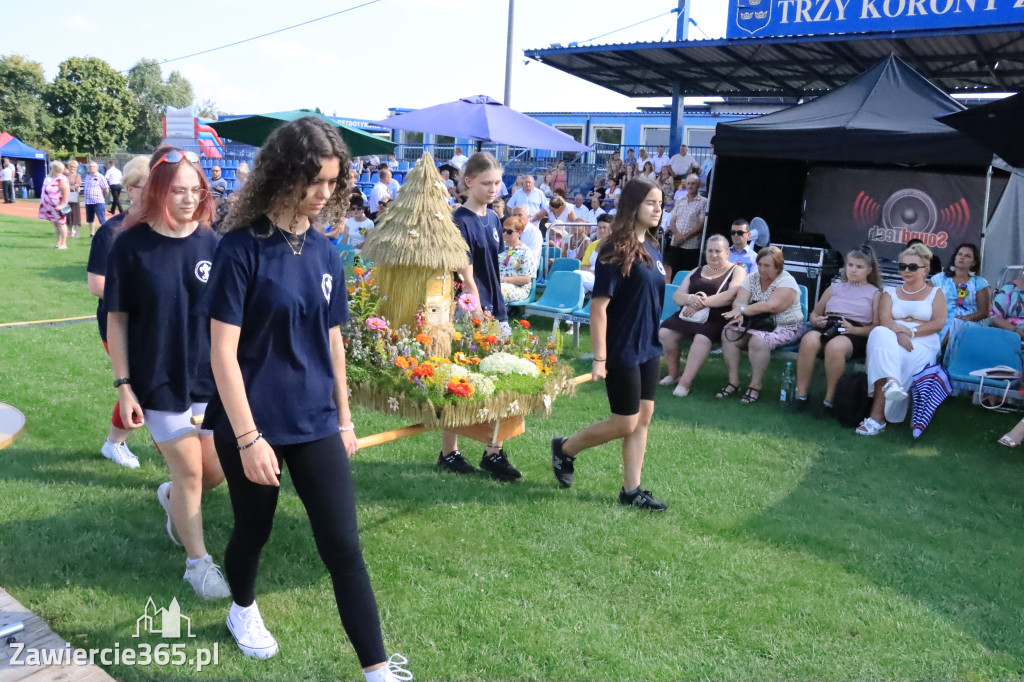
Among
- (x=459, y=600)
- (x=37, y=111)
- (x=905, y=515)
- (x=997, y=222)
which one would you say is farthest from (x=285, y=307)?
(x=37, y=111)

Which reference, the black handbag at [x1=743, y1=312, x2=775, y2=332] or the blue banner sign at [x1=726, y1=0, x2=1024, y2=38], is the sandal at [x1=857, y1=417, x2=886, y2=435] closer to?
the black handbag at [x1=743, y1=312, x2=775, y2=332]

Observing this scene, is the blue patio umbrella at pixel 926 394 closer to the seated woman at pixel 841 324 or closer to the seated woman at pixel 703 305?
the seated woman at pixel 841 324

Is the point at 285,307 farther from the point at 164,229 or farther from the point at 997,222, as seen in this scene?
the point at 997,222

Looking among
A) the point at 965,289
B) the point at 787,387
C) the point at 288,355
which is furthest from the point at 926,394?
the point at 288,355

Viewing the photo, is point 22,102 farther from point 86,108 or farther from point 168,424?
point 168,424

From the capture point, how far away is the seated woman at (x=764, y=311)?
301 inches

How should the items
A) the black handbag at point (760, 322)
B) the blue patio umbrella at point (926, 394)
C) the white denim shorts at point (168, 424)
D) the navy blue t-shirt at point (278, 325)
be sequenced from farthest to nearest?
the black handbag at point (760, 322) < the blue patio umbrella at point (926, 394) < the white denim shorts at point (168, 424) < the navy blue t-shirt at point (278, 325)

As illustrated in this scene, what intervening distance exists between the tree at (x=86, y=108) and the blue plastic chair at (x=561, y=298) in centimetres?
4825

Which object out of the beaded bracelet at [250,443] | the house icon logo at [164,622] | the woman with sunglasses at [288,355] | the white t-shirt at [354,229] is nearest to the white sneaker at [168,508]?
the house icon logo at [164,622]

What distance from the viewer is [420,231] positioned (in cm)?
434

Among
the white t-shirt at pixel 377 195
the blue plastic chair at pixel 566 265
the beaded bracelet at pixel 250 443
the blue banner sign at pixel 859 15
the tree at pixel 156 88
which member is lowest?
the beaded bracelet at pixel 250 443

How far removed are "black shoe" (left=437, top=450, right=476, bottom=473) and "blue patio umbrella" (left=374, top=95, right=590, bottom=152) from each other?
21.9ft

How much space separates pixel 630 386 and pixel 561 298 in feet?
17.2

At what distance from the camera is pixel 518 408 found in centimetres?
427
